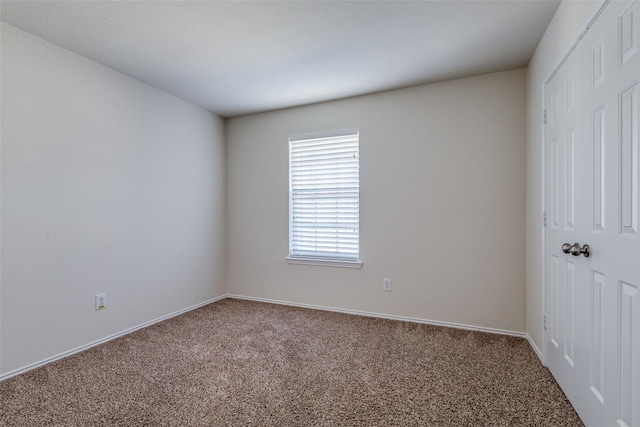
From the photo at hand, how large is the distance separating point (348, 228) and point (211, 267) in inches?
71.5

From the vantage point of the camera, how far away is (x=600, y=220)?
1434 millimetres

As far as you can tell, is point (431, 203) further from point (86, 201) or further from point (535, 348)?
point (86, 201)

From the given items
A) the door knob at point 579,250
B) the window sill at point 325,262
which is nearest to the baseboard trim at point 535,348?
the door knob at point 579,250

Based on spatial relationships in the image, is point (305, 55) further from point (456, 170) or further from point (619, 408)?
point (619, 408)

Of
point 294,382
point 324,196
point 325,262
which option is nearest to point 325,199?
point 324,196

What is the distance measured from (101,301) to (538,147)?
12.3ft

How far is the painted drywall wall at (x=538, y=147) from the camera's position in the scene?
1849 millimetres

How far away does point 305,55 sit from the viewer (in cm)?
249

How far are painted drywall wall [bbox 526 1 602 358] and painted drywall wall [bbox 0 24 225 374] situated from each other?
338 cm

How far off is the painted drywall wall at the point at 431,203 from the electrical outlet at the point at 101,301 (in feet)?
5.77

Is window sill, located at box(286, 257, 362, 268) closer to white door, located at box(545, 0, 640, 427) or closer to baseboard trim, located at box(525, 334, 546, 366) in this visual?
baseboard trim, located at box(525, 334, 546, 366)

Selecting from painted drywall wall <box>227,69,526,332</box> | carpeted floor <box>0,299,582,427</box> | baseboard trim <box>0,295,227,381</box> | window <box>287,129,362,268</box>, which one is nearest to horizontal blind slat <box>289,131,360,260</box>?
window <box>287,129,362,268</box>

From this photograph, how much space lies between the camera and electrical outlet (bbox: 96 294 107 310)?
2.61 m

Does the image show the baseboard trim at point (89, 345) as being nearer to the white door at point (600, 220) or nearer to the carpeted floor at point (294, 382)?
the carpeted floor at point (294, 382)
